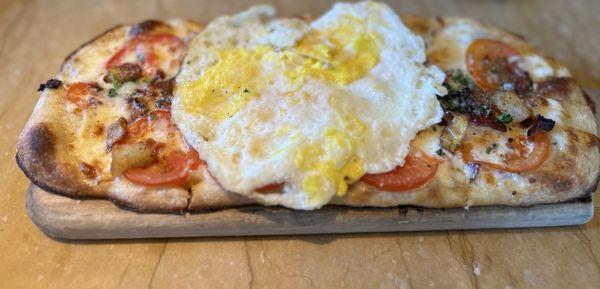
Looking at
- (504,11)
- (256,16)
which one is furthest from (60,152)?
(504,11)

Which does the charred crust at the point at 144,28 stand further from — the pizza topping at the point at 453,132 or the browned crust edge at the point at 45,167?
the pizza topping at the point at 453,132

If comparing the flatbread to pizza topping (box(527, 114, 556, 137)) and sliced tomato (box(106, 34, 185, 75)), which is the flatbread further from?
sliced tomato (box(106, 34, 185, 75))

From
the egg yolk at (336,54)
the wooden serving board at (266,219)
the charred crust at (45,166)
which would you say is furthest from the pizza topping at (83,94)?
the egg yolk at (336,54)

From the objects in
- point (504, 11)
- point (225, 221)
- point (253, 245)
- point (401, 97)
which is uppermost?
point (401, 97)

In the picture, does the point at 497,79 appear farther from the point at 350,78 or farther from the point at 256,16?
the point at 256,16

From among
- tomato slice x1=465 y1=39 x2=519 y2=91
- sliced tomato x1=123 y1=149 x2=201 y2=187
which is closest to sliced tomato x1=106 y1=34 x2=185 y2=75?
sliced tomato x1=123 y1=149 x2=201 y2=187

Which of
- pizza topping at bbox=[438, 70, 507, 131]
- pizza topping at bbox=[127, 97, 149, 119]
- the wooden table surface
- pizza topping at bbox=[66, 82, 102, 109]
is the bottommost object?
the wooden table surface
